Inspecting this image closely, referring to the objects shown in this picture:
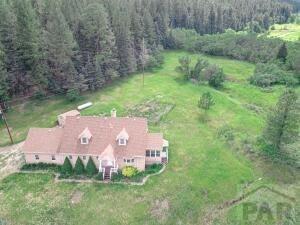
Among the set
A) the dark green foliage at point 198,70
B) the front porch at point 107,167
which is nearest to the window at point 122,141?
the front porch at point 107,167

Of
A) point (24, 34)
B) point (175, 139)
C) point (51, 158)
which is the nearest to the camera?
point (51, 158)

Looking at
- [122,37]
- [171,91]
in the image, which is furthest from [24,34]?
[171,91]

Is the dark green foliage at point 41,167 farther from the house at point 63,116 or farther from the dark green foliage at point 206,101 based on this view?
the dark green foliage at point 206,101

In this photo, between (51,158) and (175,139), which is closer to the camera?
(51,158)

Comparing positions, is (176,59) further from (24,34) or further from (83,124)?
(83,124)

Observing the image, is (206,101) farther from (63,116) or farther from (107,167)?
(63,116)

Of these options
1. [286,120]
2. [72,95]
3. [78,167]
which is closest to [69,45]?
[72,95]

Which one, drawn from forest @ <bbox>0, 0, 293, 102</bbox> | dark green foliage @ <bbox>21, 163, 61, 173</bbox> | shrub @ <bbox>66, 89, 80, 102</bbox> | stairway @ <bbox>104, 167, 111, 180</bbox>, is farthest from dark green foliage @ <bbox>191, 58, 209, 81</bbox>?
dark green foliage @ <bbox>21, 163, 61, 173</bbox>
